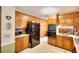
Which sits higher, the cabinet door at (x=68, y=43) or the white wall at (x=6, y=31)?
the white wall at (x=6, y=31)

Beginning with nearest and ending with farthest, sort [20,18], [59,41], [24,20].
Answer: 1. [59,41]
2. [20,18]
3. [24,20]

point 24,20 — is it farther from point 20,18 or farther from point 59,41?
point 59,41

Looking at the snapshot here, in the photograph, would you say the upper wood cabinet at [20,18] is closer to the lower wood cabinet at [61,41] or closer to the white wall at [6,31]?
the white wall at [6,31]

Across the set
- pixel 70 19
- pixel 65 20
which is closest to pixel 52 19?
pixel 65 20

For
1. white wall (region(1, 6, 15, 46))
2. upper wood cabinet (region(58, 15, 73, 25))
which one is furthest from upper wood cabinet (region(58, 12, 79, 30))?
white wall (region(1, 6, 15, 46))

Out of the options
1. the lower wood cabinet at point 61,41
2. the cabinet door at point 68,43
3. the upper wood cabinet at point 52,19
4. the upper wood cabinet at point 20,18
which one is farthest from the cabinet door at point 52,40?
the upper wood cabinet at point 20,18

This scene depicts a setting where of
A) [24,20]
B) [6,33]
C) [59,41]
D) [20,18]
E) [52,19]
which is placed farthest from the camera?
[24,20]

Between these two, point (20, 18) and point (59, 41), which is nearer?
point (59, 41)

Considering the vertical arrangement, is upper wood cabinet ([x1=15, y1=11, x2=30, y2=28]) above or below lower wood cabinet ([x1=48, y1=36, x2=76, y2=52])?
above

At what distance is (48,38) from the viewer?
1.59 metres

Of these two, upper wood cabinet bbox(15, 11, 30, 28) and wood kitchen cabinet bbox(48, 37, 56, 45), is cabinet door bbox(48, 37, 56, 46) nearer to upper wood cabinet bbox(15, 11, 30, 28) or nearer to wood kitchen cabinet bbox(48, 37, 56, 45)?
wood kitchen cabinet bbox(48, 37, 56, 45)
